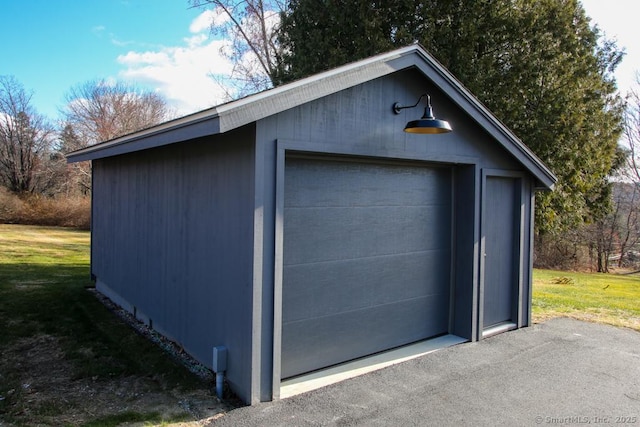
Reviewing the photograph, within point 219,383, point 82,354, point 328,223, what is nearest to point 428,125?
point 328,223

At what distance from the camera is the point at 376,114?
4.36 meters

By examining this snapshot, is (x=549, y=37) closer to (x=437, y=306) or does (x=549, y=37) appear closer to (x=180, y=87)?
(x=437, y=306)

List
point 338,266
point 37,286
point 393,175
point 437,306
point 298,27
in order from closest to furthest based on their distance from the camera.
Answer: point 338,266 < point 393,175 < point 437,306 < point 37,286 < point 298,27

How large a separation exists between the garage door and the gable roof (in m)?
0.68

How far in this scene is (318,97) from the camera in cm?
373

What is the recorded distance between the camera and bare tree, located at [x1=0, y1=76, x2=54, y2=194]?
2798 cm

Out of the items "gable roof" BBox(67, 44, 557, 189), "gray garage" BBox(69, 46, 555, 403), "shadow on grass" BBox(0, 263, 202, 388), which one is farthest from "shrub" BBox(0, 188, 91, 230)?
"gable roof" BBox(67, 44, 557, 189)

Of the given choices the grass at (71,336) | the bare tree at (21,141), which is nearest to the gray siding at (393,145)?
the grass at (71,336)

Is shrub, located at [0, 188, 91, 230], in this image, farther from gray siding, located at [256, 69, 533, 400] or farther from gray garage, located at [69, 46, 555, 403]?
gray siding, located at [256, 69, 533, 400]

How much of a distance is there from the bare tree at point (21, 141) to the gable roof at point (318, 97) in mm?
27011

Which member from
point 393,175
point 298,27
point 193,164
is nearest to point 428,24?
point 298,27

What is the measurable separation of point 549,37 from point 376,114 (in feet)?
31.6

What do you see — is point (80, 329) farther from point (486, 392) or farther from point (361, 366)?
point (486, 392)

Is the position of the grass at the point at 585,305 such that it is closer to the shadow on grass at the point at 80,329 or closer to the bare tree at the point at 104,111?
the shadow on grass at the point at 80,329
